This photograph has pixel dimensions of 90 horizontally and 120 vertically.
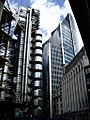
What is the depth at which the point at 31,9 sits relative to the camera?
95438 mm

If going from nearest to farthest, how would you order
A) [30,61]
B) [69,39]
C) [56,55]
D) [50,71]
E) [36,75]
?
[36,75]
[30,61]
[50,71]
[56,55]
[69,39]

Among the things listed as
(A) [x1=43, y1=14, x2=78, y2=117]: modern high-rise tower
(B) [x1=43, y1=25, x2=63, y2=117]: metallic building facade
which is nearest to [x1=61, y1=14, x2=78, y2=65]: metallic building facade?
(A) [x1=43, y1=14, x2=78, y2=117]: modern high-rise tower

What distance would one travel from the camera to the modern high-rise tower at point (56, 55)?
9012 cm

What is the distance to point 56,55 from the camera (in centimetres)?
10712

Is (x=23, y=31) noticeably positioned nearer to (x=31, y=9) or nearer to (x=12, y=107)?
(x=31, y=9)

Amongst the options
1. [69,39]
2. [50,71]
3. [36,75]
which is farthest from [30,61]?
[69,39]

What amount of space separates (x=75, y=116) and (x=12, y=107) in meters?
40.9

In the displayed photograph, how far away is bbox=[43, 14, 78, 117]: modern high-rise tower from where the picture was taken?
9012 centimetres

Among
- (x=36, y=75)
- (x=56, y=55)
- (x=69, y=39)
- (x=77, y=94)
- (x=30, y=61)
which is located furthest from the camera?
(x=69, y=39)

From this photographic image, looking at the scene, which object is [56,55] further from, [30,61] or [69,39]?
[69,39]

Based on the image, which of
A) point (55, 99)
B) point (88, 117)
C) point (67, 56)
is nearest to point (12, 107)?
point (88, 117)

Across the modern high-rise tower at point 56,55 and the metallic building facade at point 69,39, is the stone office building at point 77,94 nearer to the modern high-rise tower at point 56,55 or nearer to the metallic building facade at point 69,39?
the modern high-rise tower at point 56,55

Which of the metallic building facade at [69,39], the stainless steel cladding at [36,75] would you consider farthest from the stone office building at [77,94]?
the metallic building facade at [69,39]

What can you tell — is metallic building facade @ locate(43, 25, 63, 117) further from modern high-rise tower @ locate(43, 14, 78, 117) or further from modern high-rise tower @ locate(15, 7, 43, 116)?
modern high-rise tower @ locate(15, 7, 43, 116)
